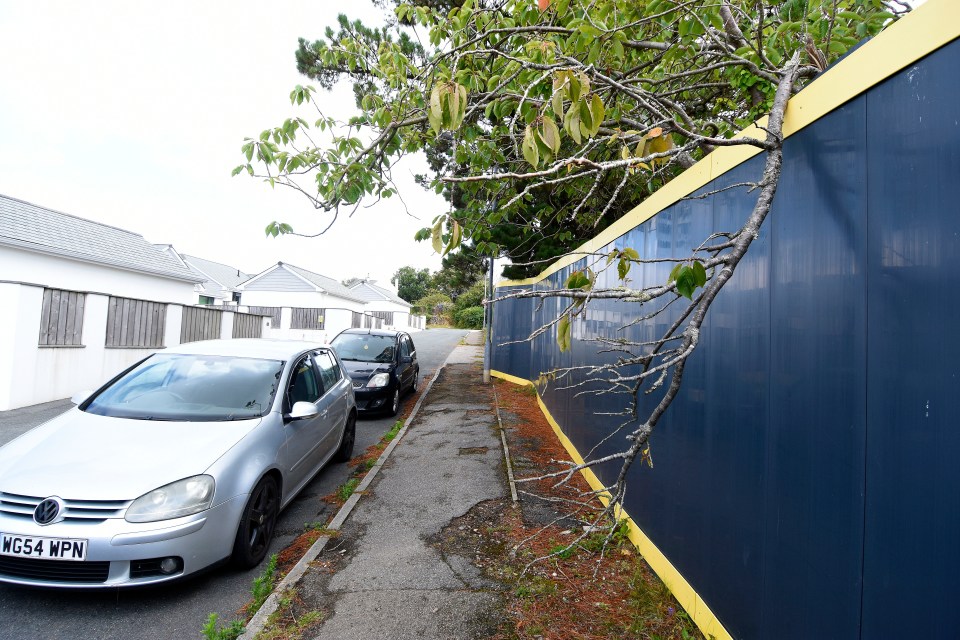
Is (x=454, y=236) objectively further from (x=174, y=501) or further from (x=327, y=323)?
(x=327, y=323)

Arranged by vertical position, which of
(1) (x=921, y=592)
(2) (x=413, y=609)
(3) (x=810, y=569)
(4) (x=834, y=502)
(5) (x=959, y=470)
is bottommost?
(2) (x=413, y=609)

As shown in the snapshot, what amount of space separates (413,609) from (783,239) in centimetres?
290

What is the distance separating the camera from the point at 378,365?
31.0 feet

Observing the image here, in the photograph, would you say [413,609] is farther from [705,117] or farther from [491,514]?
[705,117]

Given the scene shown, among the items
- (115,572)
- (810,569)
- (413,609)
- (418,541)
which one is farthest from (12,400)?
(810,569)

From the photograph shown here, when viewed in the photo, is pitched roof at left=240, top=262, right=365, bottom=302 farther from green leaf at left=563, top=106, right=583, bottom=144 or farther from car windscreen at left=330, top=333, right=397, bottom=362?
green leaf at left=563, top=106, right=583, bottom=144

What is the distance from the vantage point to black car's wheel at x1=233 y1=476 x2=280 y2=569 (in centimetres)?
355

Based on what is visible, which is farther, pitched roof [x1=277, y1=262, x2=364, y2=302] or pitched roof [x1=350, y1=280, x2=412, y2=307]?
pitched roof [x1=350, y1=280, x2=412, y2=307]

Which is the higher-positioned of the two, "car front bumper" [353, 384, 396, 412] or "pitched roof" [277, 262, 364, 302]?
"pitched roof" [277, 262, 364, 302]

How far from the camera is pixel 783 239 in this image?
7.44 feet

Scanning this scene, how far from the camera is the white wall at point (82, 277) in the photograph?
16.0m

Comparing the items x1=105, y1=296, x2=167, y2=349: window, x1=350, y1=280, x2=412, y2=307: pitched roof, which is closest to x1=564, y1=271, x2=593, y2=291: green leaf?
x1=105, y1=296, x2=167, y2=349: window

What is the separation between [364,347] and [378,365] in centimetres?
103

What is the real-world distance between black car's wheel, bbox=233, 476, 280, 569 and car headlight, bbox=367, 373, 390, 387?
4817mm
